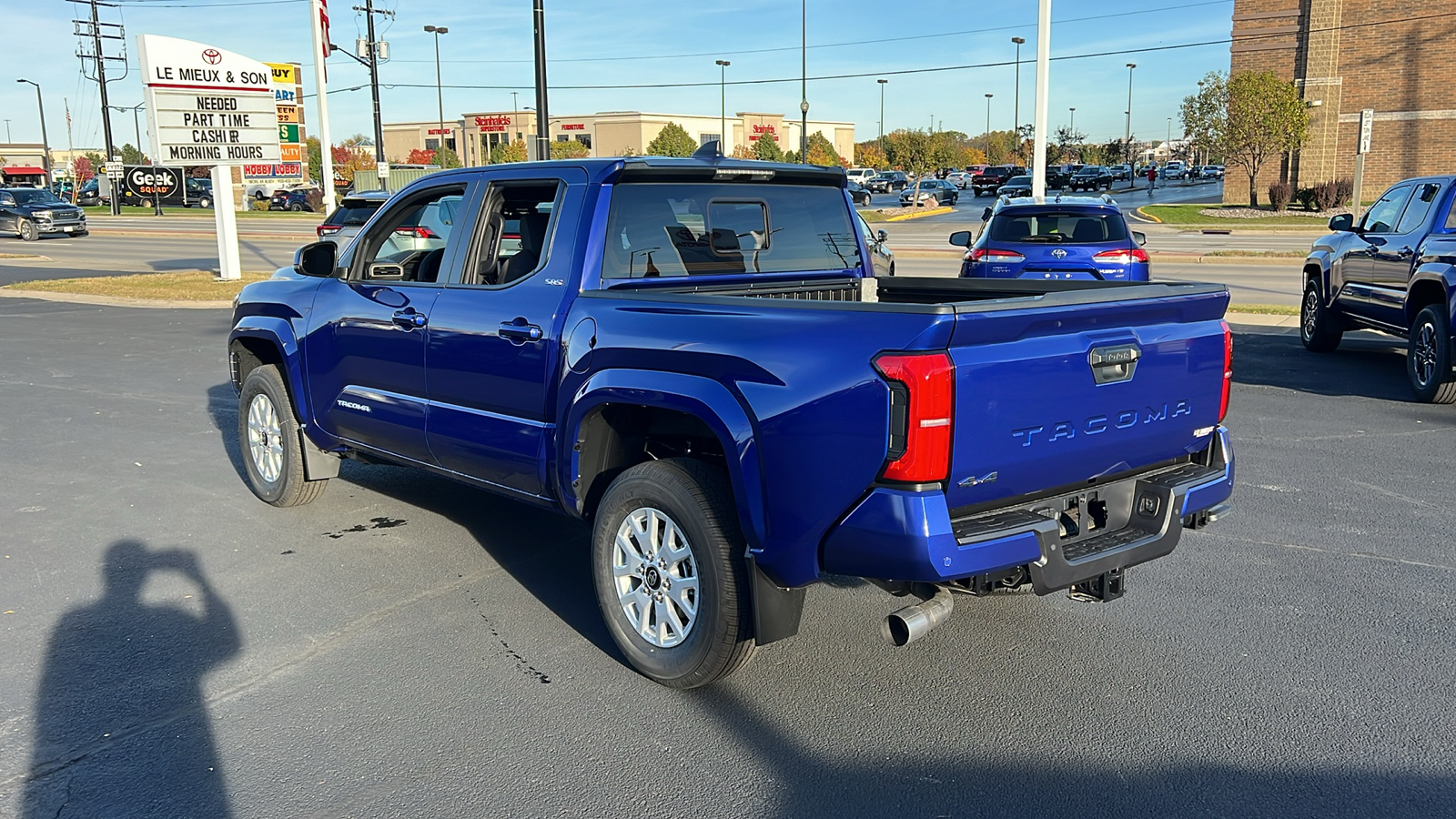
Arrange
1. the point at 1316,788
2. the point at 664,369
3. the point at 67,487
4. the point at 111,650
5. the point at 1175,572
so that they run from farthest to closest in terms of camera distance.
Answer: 1. the point at 67,487
2. the point at 1175,572
3. the point at 111,650
4. the point at 664,369
5. the point at 1316,788

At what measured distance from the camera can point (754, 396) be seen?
3729 mm

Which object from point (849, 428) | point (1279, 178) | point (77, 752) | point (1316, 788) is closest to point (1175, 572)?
point (1316, 788)

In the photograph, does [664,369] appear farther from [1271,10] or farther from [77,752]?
[1271,10]

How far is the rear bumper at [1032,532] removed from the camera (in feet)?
11.2

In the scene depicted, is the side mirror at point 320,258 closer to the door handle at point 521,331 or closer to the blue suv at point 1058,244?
the door handle at point 521,331

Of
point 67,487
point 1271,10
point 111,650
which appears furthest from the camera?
point 1271,10

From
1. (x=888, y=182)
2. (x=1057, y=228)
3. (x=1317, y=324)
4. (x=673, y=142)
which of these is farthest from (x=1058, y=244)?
(x=673, y=142)

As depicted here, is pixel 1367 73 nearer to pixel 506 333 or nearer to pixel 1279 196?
pixel 1279 196

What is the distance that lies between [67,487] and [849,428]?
5893 mm

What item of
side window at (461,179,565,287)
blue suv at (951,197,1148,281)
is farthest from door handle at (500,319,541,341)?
blue suv at (951,197,1148,281)

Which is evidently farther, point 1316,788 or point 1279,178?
point 1279,178

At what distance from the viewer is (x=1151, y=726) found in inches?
152

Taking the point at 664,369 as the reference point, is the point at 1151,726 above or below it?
below

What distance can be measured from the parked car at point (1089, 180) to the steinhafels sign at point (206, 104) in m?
48.7
